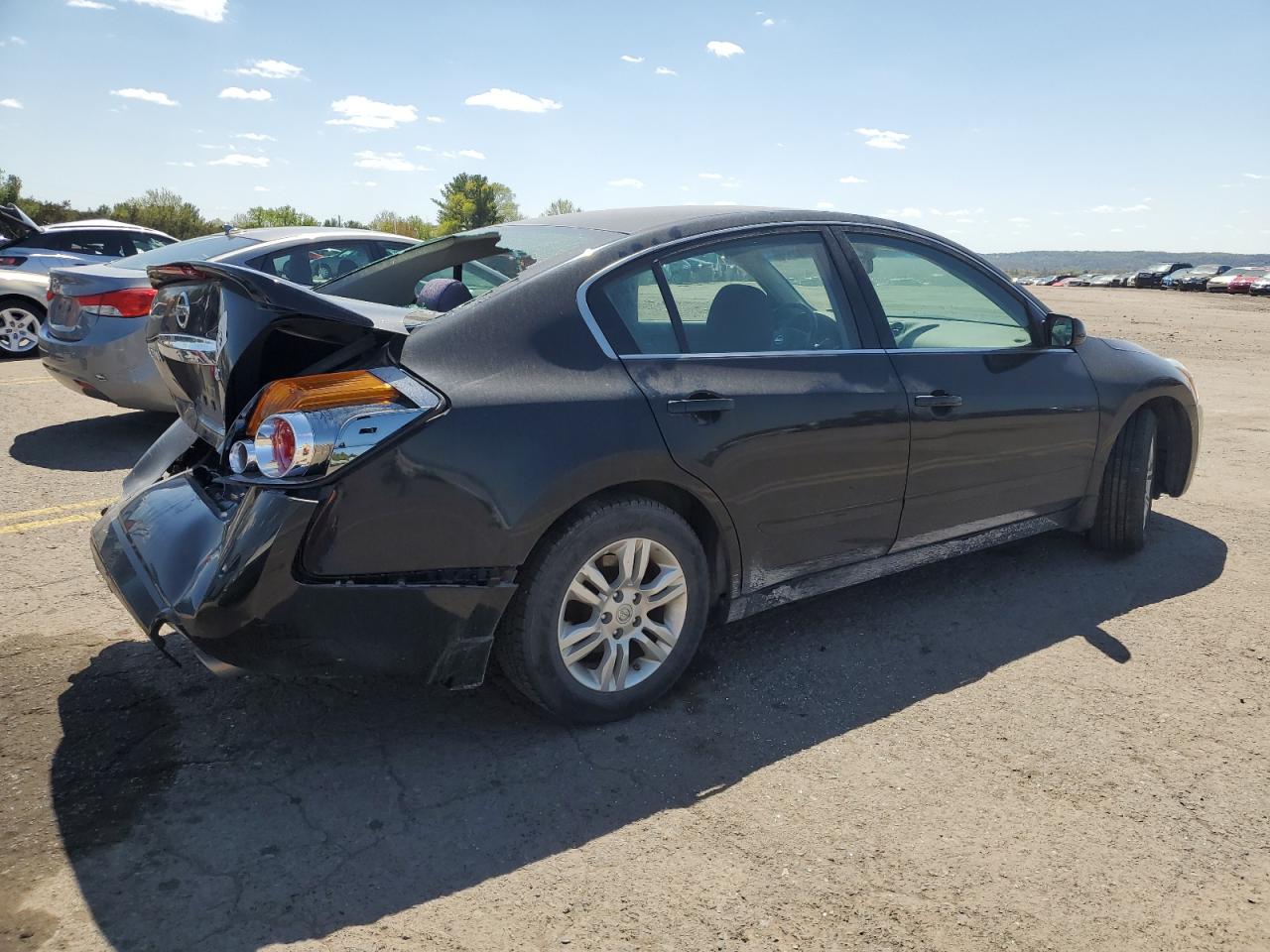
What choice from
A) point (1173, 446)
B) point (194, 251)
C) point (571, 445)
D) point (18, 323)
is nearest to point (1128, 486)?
point (1173, 446)

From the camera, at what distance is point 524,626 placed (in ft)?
9.56

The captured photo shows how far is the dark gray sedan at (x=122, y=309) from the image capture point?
22.3ft

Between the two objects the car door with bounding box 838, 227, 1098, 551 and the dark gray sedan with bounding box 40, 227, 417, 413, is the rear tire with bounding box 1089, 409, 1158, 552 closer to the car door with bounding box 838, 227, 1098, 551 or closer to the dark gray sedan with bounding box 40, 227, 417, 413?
the car door with bounding box 838, 227, 1098, 551

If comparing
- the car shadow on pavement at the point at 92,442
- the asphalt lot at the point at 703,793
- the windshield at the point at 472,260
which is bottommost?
the asphalt lot at the point at 703,793

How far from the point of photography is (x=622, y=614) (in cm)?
312

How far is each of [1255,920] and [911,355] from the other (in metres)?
2.14

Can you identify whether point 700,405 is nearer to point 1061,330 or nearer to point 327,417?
point 327,417

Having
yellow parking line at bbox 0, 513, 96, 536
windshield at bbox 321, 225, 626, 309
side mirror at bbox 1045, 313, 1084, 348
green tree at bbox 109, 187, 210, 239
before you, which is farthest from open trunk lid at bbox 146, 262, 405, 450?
green tree at bbox 109, 187, 210, 239

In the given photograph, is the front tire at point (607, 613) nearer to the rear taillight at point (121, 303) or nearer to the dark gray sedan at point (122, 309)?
the dark gray sedan at point (122, 309)

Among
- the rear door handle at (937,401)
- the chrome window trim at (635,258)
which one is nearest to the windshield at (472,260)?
the chrome window trim at (635,258)

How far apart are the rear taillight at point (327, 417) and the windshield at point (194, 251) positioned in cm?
485

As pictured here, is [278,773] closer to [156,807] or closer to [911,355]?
[156,807]

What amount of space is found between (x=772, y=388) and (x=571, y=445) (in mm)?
831

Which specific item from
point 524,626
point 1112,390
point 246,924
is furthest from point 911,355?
point 246,924
